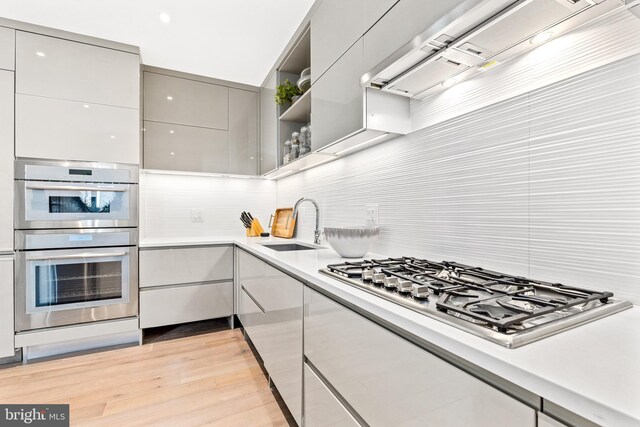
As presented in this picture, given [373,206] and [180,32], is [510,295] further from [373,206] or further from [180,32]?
[180,32]

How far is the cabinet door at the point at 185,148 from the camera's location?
269 cm

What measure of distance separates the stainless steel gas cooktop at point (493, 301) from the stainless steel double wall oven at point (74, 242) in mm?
2102

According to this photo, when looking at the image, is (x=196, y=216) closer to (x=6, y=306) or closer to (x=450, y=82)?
(x=6, y=306)

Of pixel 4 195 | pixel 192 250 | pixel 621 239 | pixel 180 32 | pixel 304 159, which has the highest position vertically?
pixel 180 32

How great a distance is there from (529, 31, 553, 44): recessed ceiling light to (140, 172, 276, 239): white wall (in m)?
2.77

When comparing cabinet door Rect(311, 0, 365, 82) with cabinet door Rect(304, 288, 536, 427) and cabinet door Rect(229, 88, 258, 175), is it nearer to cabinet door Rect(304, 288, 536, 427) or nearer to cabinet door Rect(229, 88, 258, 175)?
cabinet door Rect(304, 288, 536, 427)

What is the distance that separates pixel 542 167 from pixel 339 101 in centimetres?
99

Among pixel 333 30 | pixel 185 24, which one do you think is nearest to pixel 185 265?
pixel 185 24

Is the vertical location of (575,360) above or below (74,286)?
above

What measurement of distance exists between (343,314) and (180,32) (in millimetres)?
2337

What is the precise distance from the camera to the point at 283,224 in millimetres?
2967

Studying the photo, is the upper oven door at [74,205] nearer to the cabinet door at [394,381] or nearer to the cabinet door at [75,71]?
the cabinet door at [75,71]

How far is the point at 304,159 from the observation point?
2.15 m

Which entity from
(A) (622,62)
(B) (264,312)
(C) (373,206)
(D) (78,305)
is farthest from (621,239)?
(D) (78,305)
